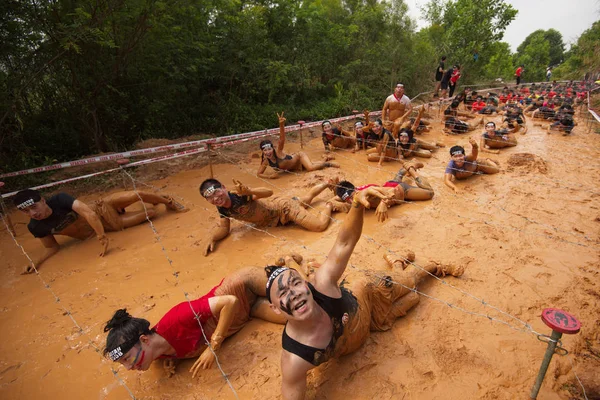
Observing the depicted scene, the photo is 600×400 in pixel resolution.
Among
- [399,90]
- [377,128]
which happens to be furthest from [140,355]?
[399,90]

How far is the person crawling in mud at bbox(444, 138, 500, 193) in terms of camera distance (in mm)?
5480

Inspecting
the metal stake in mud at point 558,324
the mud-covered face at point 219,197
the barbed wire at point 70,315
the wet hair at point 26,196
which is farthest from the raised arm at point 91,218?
the metal stake in mud at point 558,324

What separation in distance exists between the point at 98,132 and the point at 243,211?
19.0ft

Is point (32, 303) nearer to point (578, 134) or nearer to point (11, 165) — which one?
point (11, 165)

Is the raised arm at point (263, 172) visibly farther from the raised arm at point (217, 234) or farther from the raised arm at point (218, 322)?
the raised arm at point (218, 322)

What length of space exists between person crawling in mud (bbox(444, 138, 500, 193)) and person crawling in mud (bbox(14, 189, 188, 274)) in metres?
5.39

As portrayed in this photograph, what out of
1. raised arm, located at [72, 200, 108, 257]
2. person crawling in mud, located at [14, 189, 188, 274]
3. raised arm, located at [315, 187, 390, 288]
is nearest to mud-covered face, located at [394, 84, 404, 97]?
person crawling in mud, located at [14, 189, 188, 274]

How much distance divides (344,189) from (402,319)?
97.3 inches

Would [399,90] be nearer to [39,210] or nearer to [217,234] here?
[217,234]

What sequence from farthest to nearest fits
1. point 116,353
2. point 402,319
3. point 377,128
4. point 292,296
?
point 377,128, point 402,319, point 116,353, point 292,296

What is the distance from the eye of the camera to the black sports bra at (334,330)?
1.98 m

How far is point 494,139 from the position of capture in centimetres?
725

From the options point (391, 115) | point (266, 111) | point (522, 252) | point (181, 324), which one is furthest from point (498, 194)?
point (266, 111)

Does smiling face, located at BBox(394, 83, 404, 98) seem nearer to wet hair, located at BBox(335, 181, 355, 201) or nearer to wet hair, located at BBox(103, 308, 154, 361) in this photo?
wet hair, located at BBox(335, 181, 355, 201)
